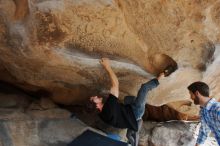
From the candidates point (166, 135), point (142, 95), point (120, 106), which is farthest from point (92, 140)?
point (166, 135)

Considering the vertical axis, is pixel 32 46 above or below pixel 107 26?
below

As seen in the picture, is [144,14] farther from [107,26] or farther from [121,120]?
[121,120]

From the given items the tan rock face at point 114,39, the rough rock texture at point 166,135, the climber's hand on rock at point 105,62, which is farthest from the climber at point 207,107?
the rough rock texture at point 166,135

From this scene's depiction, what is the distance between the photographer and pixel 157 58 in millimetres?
3727

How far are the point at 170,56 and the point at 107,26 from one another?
751mm

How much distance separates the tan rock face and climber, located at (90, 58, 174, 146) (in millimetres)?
118

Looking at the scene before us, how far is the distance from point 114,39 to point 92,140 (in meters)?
1.10

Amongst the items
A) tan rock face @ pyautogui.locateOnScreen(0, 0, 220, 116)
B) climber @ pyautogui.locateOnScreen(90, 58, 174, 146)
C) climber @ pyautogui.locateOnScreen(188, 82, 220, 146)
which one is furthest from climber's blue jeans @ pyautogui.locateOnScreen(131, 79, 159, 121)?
climber @ pyautogui.locateOnScreen(188, 82, 220, 146)

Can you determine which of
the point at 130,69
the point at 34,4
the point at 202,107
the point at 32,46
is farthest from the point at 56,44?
the point at 202,107

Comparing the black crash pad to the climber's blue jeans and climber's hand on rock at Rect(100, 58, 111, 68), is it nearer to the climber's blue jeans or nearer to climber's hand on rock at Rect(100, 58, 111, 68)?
the climber's blue jeans

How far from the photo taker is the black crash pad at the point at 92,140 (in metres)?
3.49

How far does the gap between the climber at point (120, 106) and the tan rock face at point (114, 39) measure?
0.12 meters

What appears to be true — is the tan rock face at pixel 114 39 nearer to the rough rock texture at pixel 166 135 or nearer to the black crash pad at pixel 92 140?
the black crash pad at pixel 92 140

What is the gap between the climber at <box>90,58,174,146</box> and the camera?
3.35 metres
